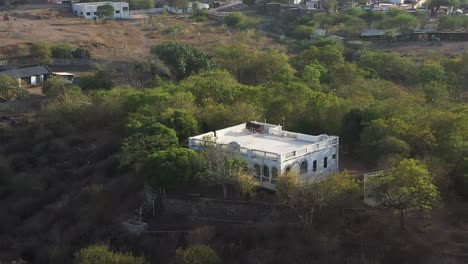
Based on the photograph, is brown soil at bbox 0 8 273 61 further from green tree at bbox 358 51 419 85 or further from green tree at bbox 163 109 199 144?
green tree at bbox 163 109 199 144

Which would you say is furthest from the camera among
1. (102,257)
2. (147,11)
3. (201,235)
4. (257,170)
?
(147,11)

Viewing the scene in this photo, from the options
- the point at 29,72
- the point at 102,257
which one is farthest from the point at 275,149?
the point at 29,72

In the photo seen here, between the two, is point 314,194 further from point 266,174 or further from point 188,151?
point 188,151

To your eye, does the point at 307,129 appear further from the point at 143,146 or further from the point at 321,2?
the point at 321,2

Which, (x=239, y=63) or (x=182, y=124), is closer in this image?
(x=182, y=124)

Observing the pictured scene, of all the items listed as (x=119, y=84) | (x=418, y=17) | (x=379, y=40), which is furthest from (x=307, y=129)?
(x=418, y=17)

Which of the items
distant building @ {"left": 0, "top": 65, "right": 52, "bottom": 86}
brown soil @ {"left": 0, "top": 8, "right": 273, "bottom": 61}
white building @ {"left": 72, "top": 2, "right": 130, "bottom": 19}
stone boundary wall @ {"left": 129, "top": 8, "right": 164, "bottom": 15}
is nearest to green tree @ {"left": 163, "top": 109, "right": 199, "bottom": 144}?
distant building @ {"left": 0, "top": 65, "right": 52, "bottom": 86}

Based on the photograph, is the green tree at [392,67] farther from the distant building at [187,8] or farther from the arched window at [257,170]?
the distant building at [187,8]

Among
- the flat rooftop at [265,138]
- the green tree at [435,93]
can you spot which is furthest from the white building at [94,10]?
the flat rooftop at [265,138]
